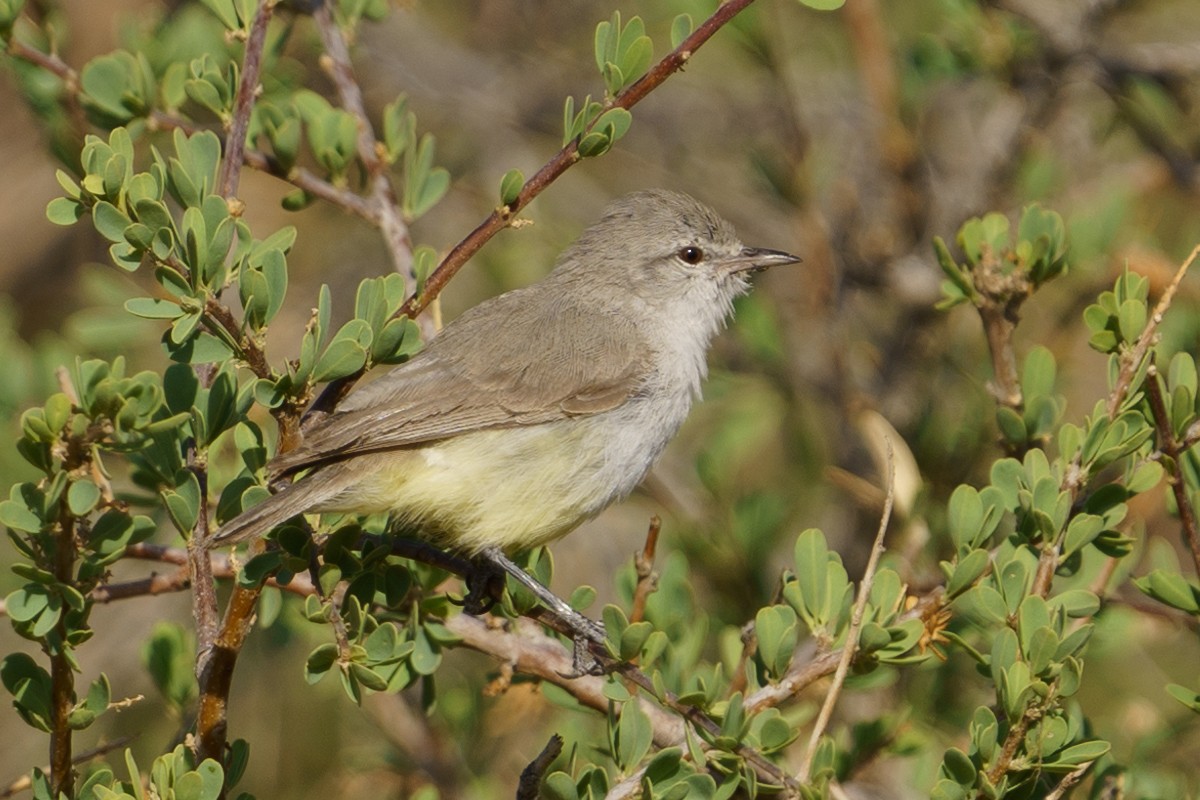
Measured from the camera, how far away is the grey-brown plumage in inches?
137

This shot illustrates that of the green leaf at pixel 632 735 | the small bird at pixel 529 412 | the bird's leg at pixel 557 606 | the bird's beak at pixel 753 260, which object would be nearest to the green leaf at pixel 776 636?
the green leaf at pixel 632 735

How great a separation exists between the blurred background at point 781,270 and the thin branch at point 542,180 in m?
1.16

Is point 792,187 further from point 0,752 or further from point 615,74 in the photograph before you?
point 0,752

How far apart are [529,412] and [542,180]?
4.28ft

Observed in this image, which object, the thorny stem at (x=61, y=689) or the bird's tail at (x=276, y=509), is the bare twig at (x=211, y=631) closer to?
the bird's tail at (x=276, y=509)

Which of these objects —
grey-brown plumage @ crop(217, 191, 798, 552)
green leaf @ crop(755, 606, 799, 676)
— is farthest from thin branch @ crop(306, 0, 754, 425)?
green leaf @ crop(755, 606, 799, 676)

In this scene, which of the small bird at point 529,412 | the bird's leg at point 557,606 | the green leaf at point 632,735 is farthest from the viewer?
the small bird at point 529,412

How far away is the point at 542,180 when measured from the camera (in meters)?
2.62

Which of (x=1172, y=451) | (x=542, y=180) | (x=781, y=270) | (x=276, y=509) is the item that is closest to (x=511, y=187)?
(x=542, y=180)

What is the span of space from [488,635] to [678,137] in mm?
3595

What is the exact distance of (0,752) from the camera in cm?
539

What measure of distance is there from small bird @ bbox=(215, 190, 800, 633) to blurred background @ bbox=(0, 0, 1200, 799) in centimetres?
34

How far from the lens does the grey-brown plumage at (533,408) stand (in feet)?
11.4

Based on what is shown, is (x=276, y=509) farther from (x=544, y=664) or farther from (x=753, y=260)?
(x=753, y=260)
